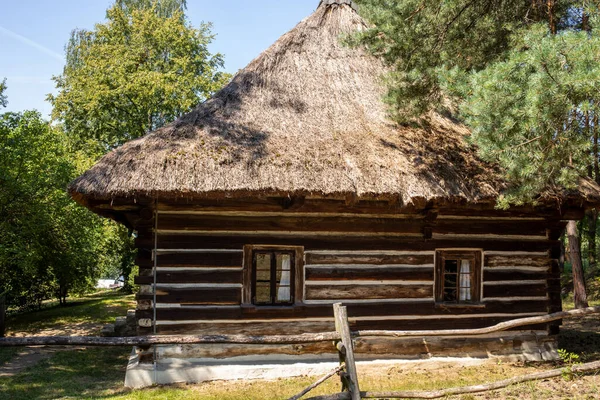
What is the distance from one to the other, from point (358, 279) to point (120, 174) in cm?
388

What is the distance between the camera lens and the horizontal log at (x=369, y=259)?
8.04 meters

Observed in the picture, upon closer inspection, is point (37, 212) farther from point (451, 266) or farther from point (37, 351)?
point (451, 266)

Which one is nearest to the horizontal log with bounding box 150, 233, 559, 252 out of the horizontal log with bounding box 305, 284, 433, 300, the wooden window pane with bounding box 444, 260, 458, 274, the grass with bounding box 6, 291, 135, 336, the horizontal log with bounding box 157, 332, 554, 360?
the wooden window pane with bounding box 444, 260, 458, 274

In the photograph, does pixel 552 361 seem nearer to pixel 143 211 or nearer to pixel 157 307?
pixel 157 307

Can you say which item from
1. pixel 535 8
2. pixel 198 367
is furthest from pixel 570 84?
pixel 198 367

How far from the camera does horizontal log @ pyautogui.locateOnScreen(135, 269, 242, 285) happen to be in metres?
7.62

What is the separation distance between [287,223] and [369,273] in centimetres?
154

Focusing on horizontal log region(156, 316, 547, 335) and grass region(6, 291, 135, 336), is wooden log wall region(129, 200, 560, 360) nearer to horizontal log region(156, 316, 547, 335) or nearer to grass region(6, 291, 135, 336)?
horizontal log region(156, 316, 547, 335)

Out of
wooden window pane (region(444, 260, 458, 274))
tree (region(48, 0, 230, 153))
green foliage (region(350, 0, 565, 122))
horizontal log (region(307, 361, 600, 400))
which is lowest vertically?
horizontal log (region(307, 361, 600, 400))

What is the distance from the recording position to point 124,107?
64.2 feet

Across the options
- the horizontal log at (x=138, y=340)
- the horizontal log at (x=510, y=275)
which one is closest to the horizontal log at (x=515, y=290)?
the horizontal log at (x=510, y=275)

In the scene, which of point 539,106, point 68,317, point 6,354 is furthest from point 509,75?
point 68,317

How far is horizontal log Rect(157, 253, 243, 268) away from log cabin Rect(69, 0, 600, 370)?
0.01 metres

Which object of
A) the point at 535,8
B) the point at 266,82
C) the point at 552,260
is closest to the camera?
the point at 535,8
